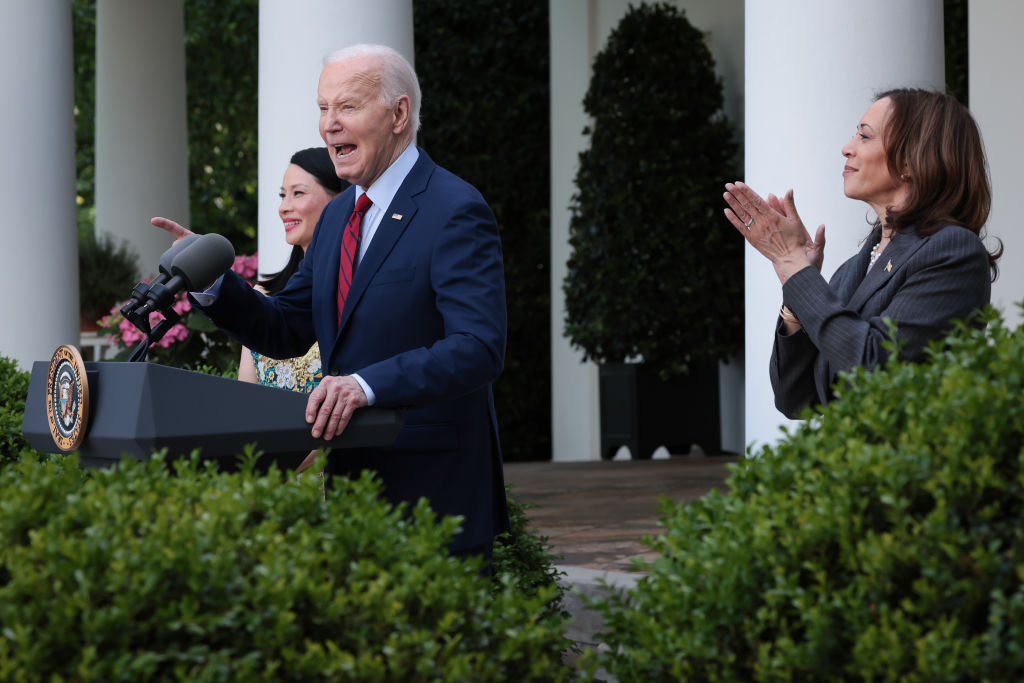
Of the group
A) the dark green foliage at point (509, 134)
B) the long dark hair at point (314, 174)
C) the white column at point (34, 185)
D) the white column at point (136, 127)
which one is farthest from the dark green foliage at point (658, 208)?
the long dark hair at point (314, 174)

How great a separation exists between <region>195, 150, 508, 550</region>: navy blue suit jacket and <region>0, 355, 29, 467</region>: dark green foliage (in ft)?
6.92

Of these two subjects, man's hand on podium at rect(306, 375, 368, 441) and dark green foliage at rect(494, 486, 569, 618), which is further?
dark green foliage at rect(494, 486, 569, 618)

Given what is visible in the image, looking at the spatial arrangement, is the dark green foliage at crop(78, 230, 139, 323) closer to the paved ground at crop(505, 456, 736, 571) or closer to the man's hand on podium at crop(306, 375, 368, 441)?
the paved ground at crop(505, 456, 736, 571)

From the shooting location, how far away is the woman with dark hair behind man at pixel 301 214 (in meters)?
4.59

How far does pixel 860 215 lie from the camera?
15.5 feet

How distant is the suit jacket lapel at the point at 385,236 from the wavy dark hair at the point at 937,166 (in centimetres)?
123

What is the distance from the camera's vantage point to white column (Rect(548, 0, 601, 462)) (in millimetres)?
12781

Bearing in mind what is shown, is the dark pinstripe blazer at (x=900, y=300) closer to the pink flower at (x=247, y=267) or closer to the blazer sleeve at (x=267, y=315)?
the blazer sleeve at (x=267, y=315)

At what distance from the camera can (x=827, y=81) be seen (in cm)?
470

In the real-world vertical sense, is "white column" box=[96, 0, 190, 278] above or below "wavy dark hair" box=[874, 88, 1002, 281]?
above

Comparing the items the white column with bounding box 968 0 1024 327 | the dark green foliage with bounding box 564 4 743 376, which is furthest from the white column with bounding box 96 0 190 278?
the white column with bounding box 968 0 1024 327

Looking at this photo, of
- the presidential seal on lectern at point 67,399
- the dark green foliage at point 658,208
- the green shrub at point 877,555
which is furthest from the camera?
the dark green foliage at point 658,208

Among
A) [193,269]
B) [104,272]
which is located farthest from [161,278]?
[104,272]

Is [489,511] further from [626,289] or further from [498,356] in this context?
[626,289]
